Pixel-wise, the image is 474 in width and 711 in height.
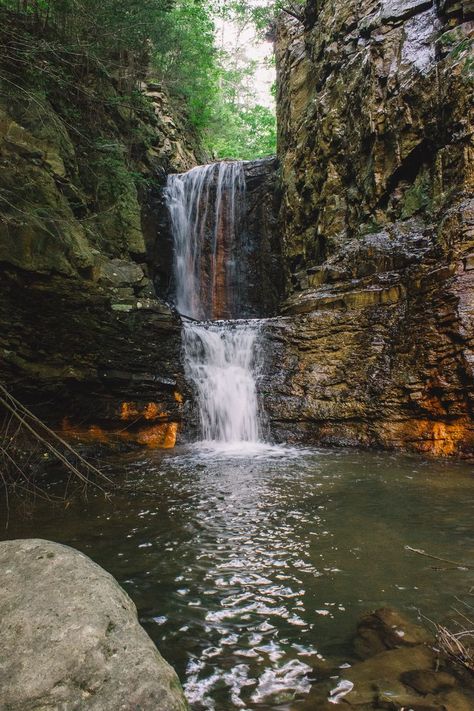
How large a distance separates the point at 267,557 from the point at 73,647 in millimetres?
1991

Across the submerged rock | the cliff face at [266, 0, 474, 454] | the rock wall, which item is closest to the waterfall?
the rock wall

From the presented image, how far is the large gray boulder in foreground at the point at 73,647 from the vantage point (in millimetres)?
1462

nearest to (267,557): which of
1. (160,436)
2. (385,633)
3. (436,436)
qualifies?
(385,633)

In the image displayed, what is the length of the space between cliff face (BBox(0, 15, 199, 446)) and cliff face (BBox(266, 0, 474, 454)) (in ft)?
8.25

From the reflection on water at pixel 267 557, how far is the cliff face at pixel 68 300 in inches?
93.6

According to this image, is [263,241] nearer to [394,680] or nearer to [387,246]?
[387,246]

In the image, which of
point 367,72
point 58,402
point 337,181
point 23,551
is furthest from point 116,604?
point 367,72

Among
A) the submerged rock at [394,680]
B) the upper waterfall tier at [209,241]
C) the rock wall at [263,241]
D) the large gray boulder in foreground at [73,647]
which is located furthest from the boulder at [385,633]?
the upper waterfall tier at [209,241]

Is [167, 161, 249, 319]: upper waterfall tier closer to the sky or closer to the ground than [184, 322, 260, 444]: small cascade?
closer to the sky

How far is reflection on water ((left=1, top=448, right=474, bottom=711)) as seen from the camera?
220cm

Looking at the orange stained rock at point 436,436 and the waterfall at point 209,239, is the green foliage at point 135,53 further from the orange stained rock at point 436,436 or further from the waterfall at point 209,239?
the orange stained rock at point 436,436

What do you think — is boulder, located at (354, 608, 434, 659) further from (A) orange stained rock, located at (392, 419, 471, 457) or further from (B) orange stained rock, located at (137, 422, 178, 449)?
(B) orange stained rock, located at (137, 422, 178, 449)

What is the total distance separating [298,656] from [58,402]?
661 cm

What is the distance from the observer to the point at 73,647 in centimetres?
161
